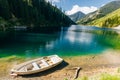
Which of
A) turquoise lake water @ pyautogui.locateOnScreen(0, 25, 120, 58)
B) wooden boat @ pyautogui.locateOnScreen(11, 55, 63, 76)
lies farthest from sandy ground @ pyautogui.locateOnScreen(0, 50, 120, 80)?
turquoise lake water @ pyautogui.locateOnScreen(0, 25, 120, 58)

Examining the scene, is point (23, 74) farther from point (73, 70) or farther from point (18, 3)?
point (18, 3)

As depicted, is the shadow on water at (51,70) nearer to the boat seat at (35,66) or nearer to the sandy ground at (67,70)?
the sandy ground at (67,70)

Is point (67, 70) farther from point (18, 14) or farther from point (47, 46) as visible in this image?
point (18, 14)

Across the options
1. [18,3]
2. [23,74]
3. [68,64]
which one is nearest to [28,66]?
[23,74]

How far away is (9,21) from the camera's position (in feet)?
379

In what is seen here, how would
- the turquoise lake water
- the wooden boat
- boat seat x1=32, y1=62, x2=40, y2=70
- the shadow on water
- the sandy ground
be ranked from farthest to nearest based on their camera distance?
the turquoise lake water < boat seat x1=32, y1=62, x2=40, y2=70 < the shadow on water < the sandy ground < the wooden boat

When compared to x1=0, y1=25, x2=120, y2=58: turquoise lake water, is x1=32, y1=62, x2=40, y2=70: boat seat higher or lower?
higher

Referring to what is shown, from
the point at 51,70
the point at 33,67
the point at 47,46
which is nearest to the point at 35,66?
the point at 33,67

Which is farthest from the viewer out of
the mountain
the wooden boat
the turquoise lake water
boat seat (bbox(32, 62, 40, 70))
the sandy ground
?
the mountain

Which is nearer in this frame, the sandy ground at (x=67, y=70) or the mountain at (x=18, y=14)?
the sandy ground at (x=67, y=70)

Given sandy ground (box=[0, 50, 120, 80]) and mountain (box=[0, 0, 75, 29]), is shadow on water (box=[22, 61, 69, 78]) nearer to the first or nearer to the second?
sandy ground (box=[0, 50, 120, 80])

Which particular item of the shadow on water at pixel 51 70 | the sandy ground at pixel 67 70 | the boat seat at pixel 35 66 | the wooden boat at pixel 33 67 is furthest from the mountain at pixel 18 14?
the boat seat at pixel 35 66

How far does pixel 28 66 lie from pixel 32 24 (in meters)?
127

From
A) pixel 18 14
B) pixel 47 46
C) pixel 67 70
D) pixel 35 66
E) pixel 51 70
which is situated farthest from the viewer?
pixel 18 14
